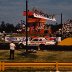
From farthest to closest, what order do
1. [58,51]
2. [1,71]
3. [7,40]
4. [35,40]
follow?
[7,40], [35,40], [58,51], [1,71]

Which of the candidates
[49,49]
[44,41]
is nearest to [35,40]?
[44,41]

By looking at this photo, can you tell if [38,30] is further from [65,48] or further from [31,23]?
[65,48]

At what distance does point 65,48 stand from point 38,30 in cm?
8205

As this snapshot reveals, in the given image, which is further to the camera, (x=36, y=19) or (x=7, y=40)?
(x=36, y=19)

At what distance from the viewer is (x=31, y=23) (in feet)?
411

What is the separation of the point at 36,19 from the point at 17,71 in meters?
104

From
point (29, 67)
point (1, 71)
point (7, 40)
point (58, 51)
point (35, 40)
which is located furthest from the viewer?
point (7, 40)

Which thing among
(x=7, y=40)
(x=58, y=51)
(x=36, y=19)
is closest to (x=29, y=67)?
(x=58, y=51)

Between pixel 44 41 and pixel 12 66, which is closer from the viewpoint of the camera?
pixel 12 66

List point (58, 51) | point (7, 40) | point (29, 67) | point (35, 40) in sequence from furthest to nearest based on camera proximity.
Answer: point (7, 40), point (35, 40), point (58, 51), point (29, 67)

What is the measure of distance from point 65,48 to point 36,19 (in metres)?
81.0

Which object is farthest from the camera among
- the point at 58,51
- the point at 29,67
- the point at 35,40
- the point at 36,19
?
the point at 36,19

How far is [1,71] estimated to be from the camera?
2019 cm

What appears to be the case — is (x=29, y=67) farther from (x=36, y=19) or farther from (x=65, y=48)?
(x=36, y=19)
